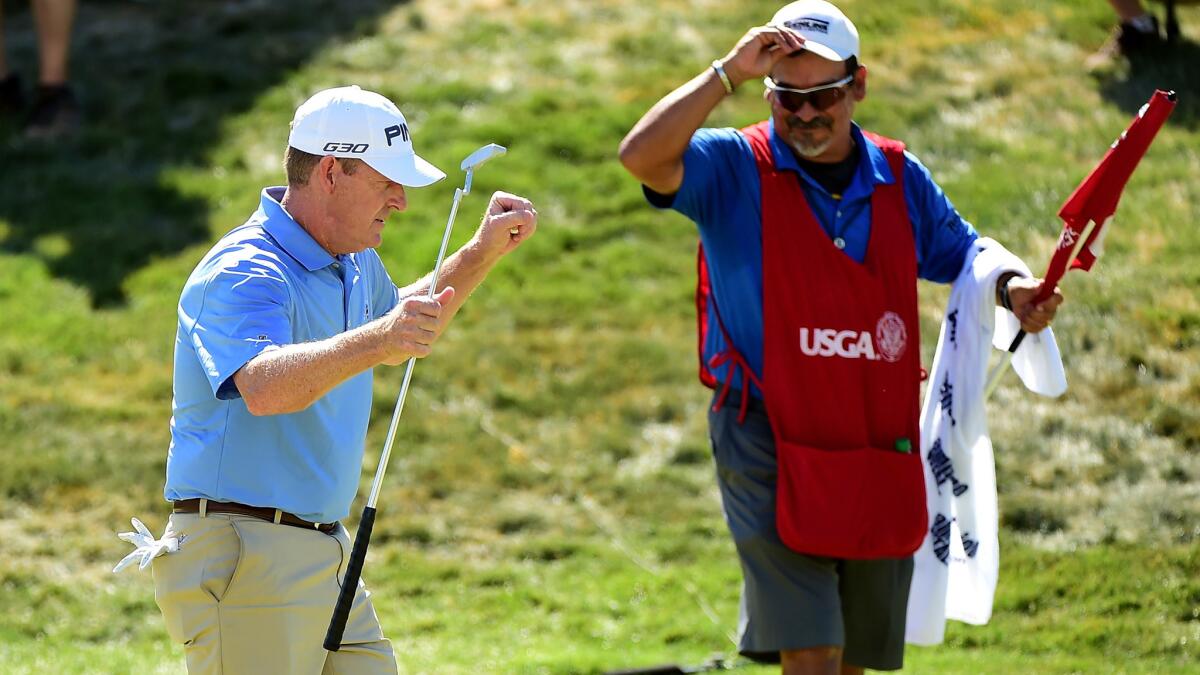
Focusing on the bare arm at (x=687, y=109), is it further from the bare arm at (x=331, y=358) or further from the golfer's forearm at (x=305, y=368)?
the golfer's forearm at (x=305, y=368)

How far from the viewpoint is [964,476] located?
529 cm

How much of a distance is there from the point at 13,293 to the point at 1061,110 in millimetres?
6576

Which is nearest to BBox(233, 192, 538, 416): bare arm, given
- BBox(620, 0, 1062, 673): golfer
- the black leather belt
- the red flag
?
the black leather belt

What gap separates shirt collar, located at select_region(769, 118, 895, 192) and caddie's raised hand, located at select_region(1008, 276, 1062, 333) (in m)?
0.53

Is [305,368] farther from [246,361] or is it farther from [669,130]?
[669,130]

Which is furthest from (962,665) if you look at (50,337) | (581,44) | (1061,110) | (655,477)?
(581,44)

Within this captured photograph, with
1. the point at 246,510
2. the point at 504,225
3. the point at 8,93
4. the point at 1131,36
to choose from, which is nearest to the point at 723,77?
the point at 504,225

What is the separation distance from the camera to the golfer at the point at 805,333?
4.70 m

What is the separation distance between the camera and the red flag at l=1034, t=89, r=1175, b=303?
4922 millimetres

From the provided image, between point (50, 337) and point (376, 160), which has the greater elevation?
point (376, 160)

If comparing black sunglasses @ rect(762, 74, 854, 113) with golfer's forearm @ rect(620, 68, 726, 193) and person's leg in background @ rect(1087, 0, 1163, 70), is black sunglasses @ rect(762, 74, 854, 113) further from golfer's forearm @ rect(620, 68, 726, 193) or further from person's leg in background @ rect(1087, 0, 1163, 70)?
person's leg in background @ rect(1087, 0, 1163, 70)

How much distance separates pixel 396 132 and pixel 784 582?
1.78m

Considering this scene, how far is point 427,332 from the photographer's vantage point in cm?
354

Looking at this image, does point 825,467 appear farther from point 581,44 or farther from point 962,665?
point 581,44
